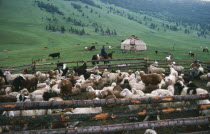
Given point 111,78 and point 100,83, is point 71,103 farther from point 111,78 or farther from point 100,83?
point 111,78

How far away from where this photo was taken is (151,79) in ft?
28.3

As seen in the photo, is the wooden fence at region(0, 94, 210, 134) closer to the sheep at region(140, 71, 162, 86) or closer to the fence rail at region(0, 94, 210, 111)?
the fence rail at region(0, 94, 210, 111)

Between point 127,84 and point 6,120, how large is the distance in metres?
7.12

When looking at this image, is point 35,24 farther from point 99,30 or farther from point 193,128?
point 193,128

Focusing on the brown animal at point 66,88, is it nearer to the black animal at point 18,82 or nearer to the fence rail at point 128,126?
the black animal at point 18,82

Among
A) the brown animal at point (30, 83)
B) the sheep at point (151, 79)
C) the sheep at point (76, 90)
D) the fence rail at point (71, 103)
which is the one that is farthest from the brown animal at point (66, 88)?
the fence rail at point (71, 103)

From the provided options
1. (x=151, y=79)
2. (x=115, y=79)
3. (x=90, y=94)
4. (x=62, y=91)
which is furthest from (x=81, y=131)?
(x=115, y=79)

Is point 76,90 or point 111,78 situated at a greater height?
point 111,78

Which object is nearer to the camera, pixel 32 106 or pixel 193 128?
pixel 32 106

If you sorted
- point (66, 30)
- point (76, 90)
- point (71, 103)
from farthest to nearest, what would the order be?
point (66, 30) < point (76, 90) < point (71, 103)

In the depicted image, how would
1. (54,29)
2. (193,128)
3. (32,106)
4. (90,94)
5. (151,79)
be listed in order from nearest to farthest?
(32,106), (193,128), (90,94), (151,79), (54,29)

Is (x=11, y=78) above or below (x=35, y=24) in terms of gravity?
below

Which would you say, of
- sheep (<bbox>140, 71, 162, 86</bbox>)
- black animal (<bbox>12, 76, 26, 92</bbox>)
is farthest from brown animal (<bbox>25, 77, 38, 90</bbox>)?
sheep (<bbox>140, 71, 162, 86</bbox>)

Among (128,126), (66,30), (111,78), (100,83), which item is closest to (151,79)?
(111,78)
